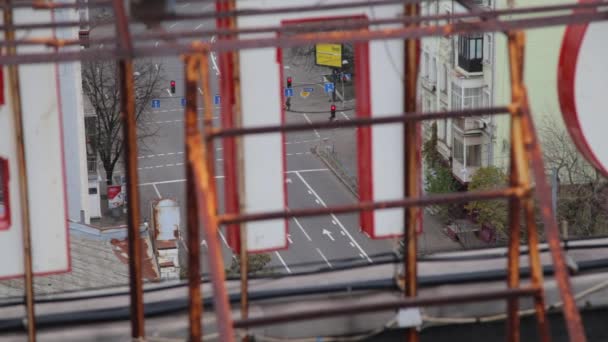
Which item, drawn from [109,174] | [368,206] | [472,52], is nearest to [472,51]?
→ [472,52]

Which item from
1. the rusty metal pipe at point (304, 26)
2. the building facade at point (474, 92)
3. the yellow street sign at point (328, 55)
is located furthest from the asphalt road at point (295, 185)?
the rusty metal pipe at point (304, 26)

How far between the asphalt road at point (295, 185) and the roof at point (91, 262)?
9.61 m

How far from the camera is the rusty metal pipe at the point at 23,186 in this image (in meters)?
12.6

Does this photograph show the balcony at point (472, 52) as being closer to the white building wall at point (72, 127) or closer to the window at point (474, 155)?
the window at point (474, 155)

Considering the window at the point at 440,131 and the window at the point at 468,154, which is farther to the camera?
the window at the point at 440,131

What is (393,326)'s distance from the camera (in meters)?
13.3

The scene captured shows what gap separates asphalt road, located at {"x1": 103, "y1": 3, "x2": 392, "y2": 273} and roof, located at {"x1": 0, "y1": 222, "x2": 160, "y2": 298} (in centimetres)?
961

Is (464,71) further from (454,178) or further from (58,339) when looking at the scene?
(58,339)

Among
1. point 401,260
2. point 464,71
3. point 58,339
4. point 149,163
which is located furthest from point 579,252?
point 149,163

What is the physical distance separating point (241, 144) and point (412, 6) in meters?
2.11

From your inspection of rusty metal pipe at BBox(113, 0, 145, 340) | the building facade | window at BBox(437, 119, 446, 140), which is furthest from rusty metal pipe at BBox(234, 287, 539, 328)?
window at BBox(437, 119, 446, 140)

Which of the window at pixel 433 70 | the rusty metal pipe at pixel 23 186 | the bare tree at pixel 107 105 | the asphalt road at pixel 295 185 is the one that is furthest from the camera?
the window at pixel 433 70

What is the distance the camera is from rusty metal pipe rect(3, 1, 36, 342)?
12633 millimetres

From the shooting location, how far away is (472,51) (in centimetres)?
4991
